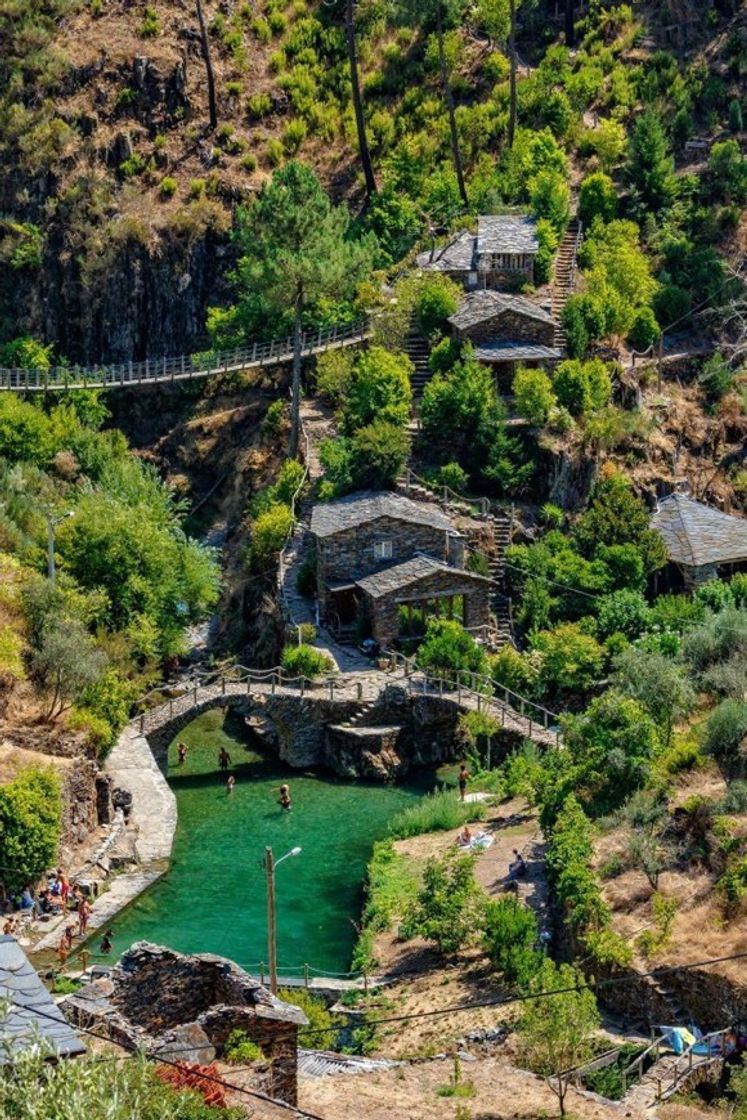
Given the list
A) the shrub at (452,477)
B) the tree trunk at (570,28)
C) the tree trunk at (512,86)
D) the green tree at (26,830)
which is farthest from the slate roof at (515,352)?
the green tree at (26,830)

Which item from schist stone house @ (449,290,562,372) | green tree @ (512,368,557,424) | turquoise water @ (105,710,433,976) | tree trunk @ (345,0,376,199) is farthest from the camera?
tree trunk @ (345,0,376,199)


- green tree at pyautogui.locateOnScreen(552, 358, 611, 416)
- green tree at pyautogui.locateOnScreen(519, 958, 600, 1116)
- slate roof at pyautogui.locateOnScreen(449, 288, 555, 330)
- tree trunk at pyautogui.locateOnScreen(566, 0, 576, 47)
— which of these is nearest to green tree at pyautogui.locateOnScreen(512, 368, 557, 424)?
green tree at pyautogui.locateOnScreen(552, 358, 611, 416)

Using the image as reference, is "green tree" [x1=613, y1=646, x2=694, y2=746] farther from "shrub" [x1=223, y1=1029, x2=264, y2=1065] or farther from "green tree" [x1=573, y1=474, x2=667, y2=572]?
"shrub" [x1=223, y1=1029, x2=264, y2=1065]

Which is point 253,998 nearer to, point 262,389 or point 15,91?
point 262,389

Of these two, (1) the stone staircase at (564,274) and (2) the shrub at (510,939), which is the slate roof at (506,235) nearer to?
(1) the stone staircase at (564,274)

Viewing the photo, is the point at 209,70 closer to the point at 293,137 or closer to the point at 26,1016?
the point at 293,137
